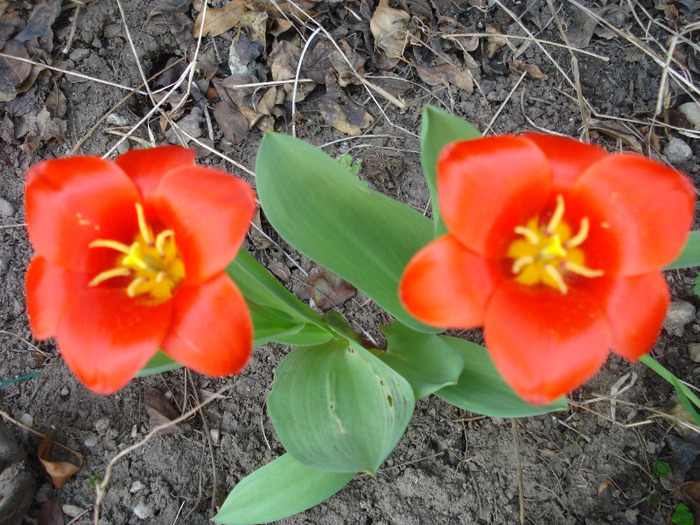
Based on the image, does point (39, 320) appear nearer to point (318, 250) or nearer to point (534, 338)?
point (318, 250)

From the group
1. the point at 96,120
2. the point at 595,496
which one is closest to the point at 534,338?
the point at 595,496

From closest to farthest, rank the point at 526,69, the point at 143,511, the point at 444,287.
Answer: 1. the point at 444,287
2. the point at 143,511
3. the point at 526,69

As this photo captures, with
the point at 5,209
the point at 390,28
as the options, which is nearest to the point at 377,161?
the point at 390,28

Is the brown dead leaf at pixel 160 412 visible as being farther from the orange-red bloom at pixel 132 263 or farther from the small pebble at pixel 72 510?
the orange-red bloom at pixel 132 263

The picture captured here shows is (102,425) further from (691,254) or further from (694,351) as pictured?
(694,351)

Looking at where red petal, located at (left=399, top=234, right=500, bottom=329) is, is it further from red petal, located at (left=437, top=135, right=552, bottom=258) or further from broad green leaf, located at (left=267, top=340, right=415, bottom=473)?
broad green leaf, located at (left=267, top=340, right=415, bottom=473)

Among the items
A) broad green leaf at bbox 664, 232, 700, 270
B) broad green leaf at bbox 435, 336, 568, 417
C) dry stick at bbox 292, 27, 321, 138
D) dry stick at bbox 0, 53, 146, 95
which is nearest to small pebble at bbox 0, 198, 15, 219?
dry stick at bbox 0, 53, 146, 95

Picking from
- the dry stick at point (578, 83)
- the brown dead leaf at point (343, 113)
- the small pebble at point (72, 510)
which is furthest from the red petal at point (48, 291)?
the dry stick at point (578, 83)
